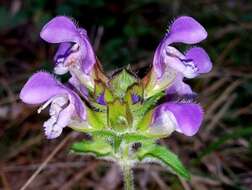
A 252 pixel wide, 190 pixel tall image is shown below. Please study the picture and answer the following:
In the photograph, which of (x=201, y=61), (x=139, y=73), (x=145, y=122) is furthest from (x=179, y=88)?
(x=139, y=73)

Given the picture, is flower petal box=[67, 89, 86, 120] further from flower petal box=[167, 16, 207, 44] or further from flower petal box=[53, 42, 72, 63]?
flower petal box=[167, 16, 207, 44]

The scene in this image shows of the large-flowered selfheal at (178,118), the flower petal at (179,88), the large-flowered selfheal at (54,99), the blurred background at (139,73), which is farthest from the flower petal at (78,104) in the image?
the blurred background at (139,73)

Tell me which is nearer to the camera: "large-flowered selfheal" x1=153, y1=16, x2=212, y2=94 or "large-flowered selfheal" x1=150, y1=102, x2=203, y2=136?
"large-flowered selfheal" x1=150, y1=102, x2=203, y2=136

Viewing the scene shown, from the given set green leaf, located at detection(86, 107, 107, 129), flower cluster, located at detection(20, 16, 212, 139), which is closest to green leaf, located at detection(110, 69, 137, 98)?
flower cluster, located at detection(20, 16, 212, 139)

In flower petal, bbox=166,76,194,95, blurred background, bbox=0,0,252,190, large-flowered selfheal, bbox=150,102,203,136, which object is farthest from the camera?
blurred background, bbox=0,0,252,190

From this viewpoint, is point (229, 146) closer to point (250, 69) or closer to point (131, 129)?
point (250, 69)

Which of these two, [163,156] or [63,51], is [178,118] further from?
[63,51]
